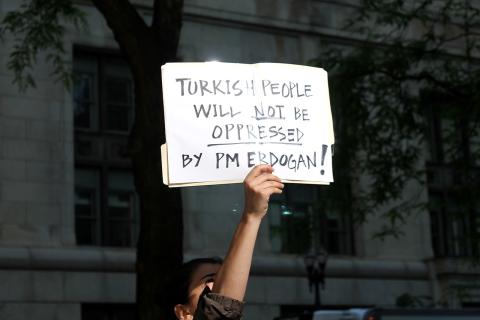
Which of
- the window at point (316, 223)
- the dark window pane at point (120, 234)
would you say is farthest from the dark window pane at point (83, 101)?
the window at point (316, 223)

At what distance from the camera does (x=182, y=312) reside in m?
4.62

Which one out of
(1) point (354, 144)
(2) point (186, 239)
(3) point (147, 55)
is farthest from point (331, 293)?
(3) point (147, 55)

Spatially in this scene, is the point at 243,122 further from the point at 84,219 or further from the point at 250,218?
the point at 84,219

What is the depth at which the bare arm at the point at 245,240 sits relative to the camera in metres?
4.30

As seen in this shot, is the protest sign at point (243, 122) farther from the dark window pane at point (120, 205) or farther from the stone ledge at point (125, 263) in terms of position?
the dark window pane at point (120, 205)

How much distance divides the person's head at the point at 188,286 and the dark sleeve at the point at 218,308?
10.5 inches

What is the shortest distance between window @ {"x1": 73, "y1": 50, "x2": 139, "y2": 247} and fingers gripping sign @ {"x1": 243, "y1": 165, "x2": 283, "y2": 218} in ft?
58.8

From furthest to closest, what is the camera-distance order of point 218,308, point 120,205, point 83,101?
point 83,101 → point 120,205 → point 218,308

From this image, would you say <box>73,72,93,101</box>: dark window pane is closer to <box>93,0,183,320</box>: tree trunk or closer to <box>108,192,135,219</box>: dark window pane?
<box>108,192,135,219</box>: dark window pane

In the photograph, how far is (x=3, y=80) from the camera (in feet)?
70.5

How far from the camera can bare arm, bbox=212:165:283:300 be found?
4305 mm

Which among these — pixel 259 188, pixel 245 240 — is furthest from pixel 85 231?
pixel 245 240

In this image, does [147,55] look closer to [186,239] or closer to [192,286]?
[192,286]

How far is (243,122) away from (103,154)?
711 inches
